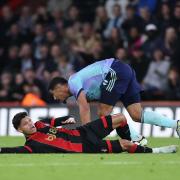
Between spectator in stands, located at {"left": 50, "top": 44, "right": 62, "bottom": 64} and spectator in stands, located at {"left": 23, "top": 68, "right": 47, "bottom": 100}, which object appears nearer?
spectator in stands, located at {"left": 23, "top": 68, "right": 47, "bottom": 100}

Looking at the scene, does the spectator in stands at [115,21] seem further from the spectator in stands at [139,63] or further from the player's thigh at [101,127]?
the player's thigh at [101,127]

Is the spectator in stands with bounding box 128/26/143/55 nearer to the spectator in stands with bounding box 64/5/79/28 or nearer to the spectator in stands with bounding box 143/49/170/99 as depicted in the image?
the spectator in stands with bounding box 143/49/170/99

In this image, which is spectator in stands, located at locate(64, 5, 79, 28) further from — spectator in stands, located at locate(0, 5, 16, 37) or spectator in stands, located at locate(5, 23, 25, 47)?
spectator in stands, located at locate(0, 5, 16, 37)

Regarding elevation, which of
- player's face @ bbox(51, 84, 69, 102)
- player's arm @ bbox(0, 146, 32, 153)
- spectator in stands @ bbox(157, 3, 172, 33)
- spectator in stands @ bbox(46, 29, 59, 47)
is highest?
spectator in stands @ bbox(157, 3, 172, 33)

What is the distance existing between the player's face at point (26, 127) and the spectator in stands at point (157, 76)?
6206 mm

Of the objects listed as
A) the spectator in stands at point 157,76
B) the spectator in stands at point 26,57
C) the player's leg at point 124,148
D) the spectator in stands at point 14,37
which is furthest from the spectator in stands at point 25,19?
the player's leg at point 124,148

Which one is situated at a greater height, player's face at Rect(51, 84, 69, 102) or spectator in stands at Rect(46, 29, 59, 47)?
spectator in stands at Rect(46, 29, 59, 47)

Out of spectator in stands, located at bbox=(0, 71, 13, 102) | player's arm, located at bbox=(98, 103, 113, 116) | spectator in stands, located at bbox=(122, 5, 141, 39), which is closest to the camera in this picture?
player's arm, located at bbox=(98, 103, 113, 116)

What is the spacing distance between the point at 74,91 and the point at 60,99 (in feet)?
0.96

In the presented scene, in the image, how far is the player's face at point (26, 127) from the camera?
418 inches

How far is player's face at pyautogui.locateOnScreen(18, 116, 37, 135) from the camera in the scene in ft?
34.8
